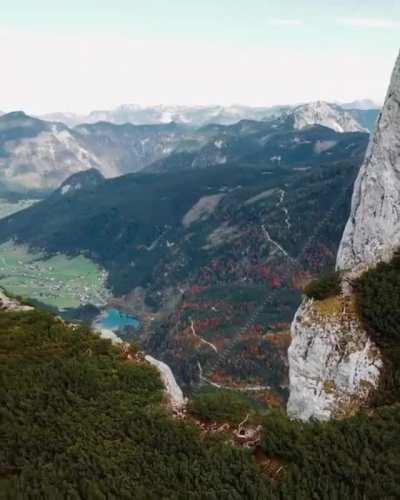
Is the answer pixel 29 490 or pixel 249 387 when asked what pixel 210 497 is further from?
pixel 249 387

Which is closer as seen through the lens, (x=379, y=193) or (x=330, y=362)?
(x=330, y=362)

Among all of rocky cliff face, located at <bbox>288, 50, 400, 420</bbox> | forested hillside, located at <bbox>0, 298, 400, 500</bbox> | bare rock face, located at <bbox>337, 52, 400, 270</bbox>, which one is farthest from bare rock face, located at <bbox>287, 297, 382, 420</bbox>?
bare rock face, located at <bbox>337, 52, 400, 270</bbox>

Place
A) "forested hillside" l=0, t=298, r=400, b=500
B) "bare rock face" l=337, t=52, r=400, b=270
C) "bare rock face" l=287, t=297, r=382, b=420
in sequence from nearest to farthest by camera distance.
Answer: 1. "forested hillside" l=0, t=298, r=400, b=500
2. "bare rock face" l=287, t=297, r=382, b=420
3. "bare rock face" l=337, t=52, r=400, b=270

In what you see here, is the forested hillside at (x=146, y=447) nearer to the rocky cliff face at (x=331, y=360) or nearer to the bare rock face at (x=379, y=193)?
the rocky cliff face at (x=331, y=360)

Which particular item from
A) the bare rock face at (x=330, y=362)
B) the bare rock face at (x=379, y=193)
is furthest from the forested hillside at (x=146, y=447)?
the bare rock face at (x=379, y=193)

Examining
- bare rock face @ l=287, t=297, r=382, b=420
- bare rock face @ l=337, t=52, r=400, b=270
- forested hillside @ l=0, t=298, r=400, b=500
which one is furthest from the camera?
bare rock face @ l=337, t=52, r=400, b=270

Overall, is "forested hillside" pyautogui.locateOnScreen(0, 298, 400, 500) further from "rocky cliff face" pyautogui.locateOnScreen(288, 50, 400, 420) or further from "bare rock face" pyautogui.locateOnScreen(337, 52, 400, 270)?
"bare rock face" pyautogui.locateOnScreen(337, 52, 400, 270)

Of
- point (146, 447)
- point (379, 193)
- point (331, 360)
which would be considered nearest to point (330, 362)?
point (331, 360)

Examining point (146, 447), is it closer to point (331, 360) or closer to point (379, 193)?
point (331, 360)

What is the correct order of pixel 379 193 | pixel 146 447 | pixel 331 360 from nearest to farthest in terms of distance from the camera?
pixel 146 447, pixel 331 360, pixel 379 193
